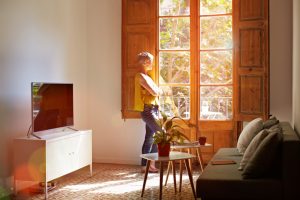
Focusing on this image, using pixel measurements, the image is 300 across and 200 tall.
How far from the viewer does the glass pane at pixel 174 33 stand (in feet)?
19.1

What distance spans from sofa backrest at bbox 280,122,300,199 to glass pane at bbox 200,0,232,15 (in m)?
3.04

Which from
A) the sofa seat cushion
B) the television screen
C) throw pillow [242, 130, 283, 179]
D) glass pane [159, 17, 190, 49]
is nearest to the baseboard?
the television screen

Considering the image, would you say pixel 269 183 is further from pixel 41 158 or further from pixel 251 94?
pixel 251 94

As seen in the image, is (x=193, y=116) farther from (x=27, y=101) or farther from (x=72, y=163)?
(x=27, y=101)

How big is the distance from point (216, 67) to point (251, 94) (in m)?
0.62

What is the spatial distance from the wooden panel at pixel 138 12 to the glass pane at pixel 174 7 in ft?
0.64

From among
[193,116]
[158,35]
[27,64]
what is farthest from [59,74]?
[193,116]

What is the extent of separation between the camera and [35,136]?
4.29 meters

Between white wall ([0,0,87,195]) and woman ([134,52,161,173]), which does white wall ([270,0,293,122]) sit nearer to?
woman ([134,52,161,173])

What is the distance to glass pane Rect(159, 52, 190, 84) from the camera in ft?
19.1

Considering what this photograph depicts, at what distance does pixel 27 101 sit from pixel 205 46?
8.28ft

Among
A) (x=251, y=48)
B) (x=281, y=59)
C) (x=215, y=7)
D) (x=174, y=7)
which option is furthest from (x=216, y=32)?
(x=281, y=59)

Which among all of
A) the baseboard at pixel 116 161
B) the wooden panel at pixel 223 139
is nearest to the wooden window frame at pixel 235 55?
the wooden panel at pixel 223 139

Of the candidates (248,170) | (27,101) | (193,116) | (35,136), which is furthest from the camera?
(193,116)
